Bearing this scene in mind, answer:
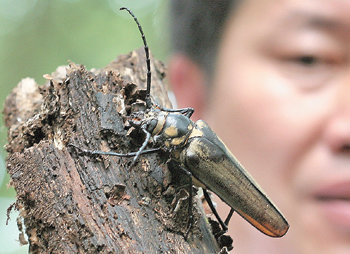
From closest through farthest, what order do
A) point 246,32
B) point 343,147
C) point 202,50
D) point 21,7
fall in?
point 343,147 → point 246,32 → point 202,50 → point 21,7

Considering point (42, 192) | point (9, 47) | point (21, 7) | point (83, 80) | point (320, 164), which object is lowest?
point (42, 192)

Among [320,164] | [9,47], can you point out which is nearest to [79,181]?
[320,164]

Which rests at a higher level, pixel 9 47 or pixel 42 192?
pixel 9 47

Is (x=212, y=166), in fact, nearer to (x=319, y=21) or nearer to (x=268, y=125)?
(x=268, y=125)

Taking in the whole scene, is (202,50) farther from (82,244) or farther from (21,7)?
(21,7)

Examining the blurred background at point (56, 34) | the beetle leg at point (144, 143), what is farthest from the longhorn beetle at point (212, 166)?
the blurred background at point (56, 34)

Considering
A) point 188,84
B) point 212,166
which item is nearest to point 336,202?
point 212,166

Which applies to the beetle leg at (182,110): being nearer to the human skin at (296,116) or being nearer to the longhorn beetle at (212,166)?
the longhorn beetle at (212,166)
